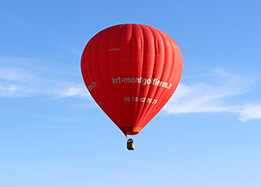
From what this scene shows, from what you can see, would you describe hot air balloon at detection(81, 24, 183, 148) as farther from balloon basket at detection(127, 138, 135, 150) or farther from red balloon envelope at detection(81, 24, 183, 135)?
balloon basket at detection(127, 138, 135, 150)

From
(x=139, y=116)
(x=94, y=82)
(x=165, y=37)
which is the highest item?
(x=165, y=37)

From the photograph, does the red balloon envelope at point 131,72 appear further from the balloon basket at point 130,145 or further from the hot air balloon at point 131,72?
the balloon basket at point 130,145

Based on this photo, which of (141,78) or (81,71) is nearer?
(141,78)

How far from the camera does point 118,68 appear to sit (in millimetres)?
49375

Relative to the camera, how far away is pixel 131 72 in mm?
49250

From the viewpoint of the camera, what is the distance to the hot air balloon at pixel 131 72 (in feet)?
162

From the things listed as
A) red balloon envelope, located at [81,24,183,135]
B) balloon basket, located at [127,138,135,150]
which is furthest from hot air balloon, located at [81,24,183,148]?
balloon basket, located at [127,138,135,150]

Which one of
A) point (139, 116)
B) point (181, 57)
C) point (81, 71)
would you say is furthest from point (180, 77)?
point (81, 71)

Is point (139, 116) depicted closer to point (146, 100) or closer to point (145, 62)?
point (146, 100)

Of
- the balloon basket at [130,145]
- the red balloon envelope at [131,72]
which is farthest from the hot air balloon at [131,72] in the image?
the balloon basket at [130,145]

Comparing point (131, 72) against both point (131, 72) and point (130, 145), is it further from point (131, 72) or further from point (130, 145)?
point (130, 145)

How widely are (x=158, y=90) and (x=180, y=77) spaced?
3352 mm

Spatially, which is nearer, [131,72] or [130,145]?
[131,72]

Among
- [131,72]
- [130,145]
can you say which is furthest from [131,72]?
[130,145]
